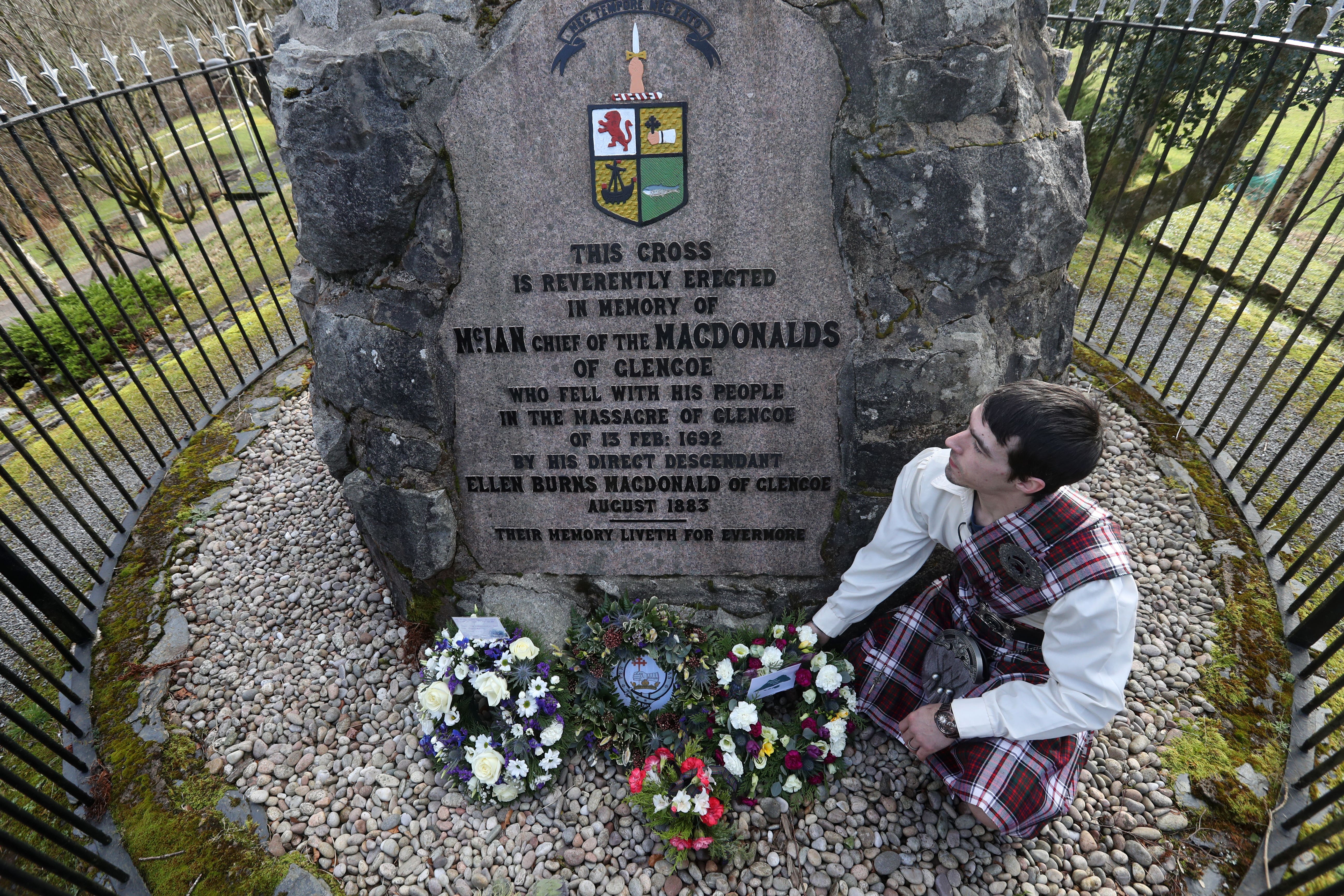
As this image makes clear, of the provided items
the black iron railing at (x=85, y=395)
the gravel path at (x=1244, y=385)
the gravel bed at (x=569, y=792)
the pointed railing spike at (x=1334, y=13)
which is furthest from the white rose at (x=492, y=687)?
the pointed railing spike at (x=1334, y=13)

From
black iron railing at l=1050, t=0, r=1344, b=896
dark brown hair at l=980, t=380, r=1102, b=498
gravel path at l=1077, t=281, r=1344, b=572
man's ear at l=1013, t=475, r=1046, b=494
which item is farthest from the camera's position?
gravel path at l=1077, t=281, r=1344, b=572

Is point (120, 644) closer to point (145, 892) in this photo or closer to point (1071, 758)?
point (145, 892)

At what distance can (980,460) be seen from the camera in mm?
2361

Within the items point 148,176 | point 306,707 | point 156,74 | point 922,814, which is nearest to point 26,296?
point 148,176

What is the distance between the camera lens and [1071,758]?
2.63 m

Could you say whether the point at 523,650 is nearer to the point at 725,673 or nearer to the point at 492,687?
the point at 492,687

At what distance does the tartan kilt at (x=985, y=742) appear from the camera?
255cm

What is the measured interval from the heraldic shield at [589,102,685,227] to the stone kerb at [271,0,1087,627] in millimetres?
10

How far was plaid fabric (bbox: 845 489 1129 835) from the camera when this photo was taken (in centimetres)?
232

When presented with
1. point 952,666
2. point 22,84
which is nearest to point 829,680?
point 952,666

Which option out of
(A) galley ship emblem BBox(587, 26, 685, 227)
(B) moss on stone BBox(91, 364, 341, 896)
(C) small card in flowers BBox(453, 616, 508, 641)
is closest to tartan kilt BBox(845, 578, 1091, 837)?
(C) small card in flowers BBox(453, 616, 508, 641)

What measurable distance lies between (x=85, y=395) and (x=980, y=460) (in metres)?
5.06

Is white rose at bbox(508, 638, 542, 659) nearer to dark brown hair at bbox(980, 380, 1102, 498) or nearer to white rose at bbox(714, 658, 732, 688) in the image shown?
white rose at bbox(714, 658, 732, 688)

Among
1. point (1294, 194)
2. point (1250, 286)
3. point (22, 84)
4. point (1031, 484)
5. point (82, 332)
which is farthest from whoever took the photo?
point (82, 332)
